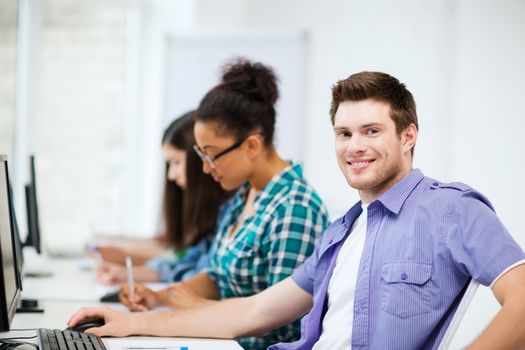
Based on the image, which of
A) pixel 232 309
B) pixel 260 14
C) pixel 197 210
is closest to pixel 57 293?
pixel 197 210

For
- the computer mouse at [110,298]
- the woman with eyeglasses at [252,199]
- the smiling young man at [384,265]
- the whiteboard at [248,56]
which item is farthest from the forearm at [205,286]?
the whiteboard at [248,56]

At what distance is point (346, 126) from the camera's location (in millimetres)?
1494

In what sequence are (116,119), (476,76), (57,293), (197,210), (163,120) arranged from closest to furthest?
(57,293) < (197,210) < (476,76) < (163,120) < (116,119)

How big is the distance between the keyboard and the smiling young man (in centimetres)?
13

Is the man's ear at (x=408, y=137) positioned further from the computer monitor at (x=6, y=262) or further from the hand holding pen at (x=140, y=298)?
the hand holding pen at (x=140, y=298)

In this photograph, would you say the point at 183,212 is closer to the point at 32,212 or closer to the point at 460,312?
the point at 32,212

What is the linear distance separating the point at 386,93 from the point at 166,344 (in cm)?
78

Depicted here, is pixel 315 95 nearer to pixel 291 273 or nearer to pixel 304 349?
pixel 291 273

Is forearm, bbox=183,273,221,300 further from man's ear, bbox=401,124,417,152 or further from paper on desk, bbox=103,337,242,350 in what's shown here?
man's ear, bbox=401,124,417,152

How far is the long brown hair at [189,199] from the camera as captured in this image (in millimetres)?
2600

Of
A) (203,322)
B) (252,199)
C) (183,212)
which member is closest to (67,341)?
(203,322)

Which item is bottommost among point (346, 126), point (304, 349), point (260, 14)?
point (304, 349)

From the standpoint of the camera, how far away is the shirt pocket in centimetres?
132

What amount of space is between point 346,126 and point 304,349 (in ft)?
1.79
